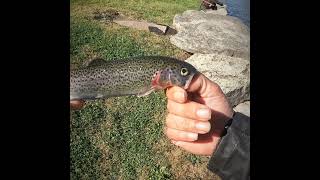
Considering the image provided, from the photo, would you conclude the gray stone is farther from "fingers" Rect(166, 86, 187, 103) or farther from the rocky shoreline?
"fingers" Rect(166, 86, 187, 103)

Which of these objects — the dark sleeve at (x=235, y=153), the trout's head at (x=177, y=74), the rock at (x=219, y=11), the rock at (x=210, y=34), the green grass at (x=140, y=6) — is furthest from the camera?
the rock at (x=219, y=11)

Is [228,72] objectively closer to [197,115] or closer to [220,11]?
[220,11]

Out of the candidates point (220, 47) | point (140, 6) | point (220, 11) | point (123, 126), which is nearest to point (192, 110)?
point (140, 6)

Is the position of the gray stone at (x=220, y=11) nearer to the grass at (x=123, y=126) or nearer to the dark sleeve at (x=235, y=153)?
the grass at (x=123, y=126)

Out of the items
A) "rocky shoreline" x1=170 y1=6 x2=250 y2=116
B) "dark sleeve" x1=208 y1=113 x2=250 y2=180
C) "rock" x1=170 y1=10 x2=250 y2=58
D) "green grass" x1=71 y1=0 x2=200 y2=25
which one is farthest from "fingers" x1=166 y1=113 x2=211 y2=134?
"rock" x1=170 y1=10 x2=250 y2=58

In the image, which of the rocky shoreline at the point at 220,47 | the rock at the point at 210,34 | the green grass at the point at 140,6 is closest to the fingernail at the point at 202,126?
the green grass at the point at 140,6
